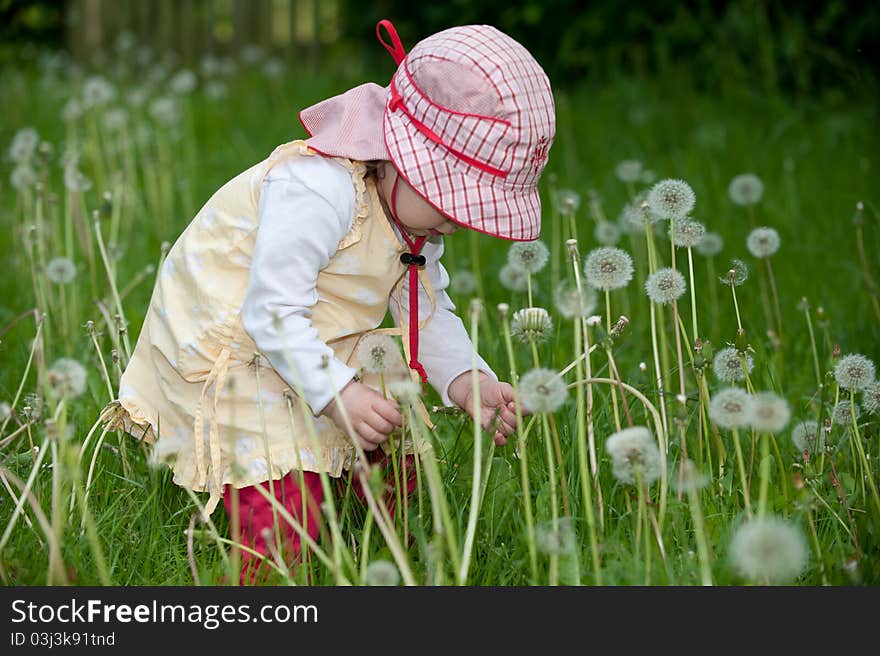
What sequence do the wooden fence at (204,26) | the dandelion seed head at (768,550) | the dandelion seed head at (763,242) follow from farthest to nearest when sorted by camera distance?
the wooden fence at (204,26) < the dandelion seed head at (763,242) < the dandelion seed head at (768,550)

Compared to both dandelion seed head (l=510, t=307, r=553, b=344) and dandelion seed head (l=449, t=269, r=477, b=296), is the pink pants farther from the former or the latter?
dandelion seed head (l=449, t=269, r=477, b=296)

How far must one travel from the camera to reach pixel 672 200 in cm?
206

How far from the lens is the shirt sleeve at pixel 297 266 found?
1.81 metres

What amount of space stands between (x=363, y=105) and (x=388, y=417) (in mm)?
537

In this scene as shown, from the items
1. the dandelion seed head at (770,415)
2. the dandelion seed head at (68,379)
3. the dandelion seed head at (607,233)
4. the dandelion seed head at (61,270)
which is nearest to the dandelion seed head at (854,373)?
the dandelion seed head at (770,415)

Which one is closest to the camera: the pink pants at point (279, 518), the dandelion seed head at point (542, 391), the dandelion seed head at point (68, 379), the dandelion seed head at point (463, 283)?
the dandelion seed head at point (68, 379)

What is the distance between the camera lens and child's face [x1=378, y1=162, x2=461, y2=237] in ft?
6.45

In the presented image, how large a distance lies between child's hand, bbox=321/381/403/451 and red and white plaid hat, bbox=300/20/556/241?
11.9 inches

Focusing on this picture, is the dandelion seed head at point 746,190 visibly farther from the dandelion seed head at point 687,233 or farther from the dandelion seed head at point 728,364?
the dandelion seed head at point 728,364

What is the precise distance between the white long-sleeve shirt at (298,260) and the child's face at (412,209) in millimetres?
64

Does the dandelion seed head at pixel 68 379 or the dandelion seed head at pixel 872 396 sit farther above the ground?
the dandelion seed head at pixel 872 396

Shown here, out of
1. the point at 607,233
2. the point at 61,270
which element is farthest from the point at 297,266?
the point at 607,233

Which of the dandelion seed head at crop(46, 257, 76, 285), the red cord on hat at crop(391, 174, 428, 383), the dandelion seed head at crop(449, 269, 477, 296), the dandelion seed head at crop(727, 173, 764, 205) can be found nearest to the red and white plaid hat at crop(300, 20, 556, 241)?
the red cord on hat at crop(391, 174, 428, 383)

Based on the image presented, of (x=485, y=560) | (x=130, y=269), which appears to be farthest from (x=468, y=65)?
(x=130, y=269)
